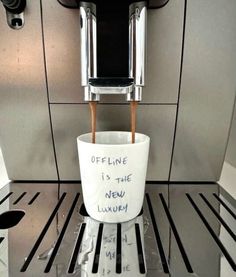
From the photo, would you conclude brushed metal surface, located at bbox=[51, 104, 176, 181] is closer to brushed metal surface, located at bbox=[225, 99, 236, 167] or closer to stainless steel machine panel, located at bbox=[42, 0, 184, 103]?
stainless steel machine panel, located at bbox=[42, 0, 184, 103]

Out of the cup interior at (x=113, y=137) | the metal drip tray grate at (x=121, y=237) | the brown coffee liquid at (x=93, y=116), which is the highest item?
the brown coffee liquid at (x=93, y=116)

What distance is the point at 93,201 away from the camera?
1.11ft

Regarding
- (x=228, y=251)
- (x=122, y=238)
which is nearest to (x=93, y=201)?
(x=122, y=238)

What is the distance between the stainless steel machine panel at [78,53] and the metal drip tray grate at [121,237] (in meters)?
0.16

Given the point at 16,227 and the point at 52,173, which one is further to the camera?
the point at 52,173

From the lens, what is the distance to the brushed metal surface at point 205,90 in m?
0.39

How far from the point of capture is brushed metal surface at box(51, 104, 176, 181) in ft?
1.40

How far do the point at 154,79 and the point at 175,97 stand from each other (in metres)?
0.04

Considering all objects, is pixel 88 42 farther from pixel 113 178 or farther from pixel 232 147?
pixel 232 147

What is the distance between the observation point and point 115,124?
17.1 inches

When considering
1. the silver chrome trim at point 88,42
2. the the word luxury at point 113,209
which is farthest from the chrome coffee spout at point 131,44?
the the word luxury at point 113,209

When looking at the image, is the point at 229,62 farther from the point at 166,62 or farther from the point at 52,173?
the point at 52,173

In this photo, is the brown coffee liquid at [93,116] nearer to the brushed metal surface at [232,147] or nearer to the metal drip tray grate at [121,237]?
the metal drip tray grate at [121,237]

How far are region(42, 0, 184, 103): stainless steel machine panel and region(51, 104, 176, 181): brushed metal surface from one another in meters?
0.01
